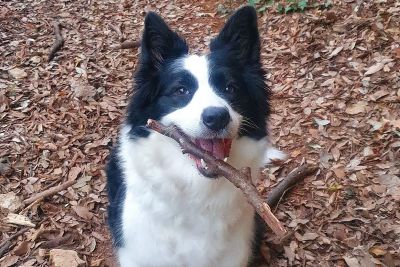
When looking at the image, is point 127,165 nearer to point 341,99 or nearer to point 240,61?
point 240,61

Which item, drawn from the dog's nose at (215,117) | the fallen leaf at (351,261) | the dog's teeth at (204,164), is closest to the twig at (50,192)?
the dog's teeth at (204,164)

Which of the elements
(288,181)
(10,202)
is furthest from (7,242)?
(288,181)

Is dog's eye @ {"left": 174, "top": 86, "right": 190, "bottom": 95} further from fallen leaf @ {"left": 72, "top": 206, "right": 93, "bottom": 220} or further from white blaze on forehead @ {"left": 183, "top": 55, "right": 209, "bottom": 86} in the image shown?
fallen leaf @ {"left": 72, "top": 206, "right": 93, "bottom": 220}

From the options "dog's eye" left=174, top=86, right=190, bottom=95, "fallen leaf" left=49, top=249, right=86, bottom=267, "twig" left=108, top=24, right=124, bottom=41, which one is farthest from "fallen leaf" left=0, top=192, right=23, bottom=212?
"twig" left=108, top=24, right=124, bottom=41

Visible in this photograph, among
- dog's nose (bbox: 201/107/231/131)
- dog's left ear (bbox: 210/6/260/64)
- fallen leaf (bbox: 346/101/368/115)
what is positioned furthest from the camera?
fallen leaf (bbox: 346/101/368/115)

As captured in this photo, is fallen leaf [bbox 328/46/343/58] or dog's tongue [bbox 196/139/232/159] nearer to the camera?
dog's tongue [bbox 196/139/232/159]

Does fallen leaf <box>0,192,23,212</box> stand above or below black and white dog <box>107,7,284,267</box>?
below

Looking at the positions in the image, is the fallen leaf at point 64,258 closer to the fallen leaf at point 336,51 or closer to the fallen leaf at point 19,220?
the fallen leaf at point 19,220

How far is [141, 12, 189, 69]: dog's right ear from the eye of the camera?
2.80m

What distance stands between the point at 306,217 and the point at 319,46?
2362 millimetres

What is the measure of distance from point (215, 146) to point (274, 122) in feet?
7.76

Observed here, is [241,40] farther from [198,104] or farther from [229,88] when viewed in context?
[198,104]

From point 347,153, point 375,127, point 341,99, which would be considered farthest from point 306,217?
point 341,99

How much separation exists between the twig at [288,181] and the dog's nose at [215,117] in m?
1.70
